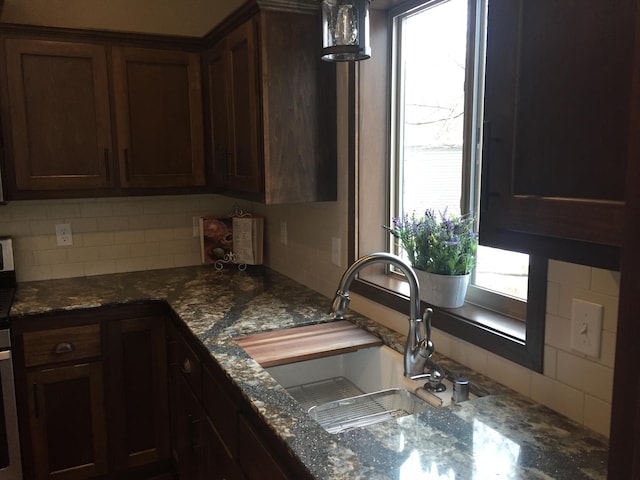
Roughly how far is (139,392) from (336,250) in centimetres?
115

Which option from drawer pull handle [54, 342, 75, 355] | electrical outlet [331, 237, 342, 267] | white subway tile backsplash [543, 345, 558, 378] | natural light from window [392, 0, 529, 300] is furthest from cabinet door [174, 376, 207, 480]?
white subway tile backsplash [543, 345, 558, 378]

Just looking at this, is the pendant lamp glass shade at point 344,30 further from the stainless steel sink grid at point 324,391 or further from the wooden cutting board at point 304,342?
the stainless steel sink grid at point 324,391

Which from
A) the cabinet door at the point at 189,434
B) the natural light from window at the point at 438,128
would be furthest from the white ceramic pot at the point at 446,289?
the cabinet door at the point at 189,434

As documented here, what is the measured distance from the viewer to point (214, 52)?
2.58m

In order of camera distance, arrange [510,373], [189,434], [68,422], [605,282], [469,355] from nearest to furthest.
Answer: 1. [605,282]
2. [510,373]
3. [469,355]
4. [189,434]
5. [68,422]

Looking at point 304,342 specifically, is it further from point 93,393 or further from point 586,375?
point 93,393

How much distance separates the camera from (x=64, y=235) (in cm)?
289

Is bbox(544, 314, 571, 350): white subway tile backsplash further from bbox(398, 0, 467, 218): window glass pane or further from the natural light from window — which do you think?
bbox(398, 0, 467, 218): window glass pane

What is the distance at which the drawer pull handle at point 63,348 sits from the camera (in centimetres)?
231

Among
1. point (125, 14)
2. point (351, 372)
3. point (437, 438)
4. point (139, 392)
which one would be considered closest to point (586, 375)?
point (437, 438)

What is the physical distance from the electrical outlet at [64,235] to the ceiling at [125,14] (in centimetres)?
102

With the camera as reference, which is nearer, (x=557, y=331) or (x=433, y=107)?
(x=557, y=331)

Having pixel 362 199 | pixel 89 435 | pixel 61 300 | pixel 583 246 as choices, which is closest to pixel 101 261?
pixel 61 300

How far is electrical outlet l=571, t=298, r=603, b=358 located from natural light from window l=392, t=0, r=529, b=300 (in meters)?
0.35
